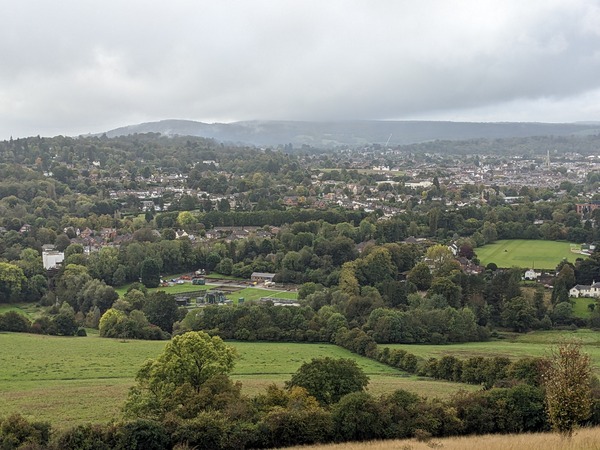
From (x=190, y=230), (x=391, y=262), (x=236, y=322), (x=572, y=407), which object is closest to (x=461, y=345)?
(x=236, y=322)

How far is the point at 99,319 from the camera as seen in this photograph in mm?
38344

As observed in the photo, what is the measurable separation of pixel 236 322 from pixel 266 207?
141ft

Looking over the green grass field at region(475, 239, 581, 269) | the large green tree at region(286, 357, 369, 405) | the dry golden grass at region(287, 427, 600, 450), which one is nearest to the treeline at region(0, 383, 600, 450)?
the dry golden grass at region(287, 427, 600, 450)

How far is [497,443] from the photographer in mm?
12633

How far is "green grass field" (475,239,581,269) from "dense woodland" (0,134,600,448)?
5.17 feet

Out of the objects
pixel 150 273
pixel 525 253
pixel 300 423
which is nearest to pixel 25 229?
pixel 150 273

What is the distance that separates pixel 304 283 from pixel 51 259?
19.2m

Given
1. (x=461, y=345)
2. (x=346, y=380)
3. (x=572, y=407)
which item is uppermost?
(x=572, y=407)

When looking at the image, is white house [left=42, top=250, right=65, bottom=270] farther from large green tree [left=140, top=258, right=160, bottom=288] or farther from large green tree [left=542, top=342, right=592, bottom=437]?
large green tree [left=542, top=342, right=592, bottom=437]

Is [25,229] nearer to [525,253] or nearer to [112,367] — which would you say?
[112,367]

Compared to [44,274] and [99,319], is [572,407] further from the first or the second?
[44,274]

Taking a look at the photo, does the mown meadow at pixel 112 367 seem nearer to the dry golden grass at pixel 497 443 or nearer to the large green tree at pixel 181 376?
the large green tree at pixel 181 376

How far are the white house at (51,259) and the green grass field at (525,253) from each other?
30.7 metres

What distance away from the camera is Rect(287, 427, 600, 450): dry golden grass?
1093 centimetres
